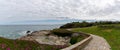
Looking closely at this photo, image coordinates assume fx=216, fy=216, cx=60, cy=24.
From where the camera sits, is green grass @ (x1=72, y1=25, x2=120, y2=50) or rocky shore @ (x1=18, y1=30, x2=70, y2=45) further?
rocky shore @ (x1=18, y1=30, x2=70, y2=45)

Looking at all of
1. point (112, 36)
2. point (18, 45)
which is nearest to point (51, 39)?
point (112, 36)

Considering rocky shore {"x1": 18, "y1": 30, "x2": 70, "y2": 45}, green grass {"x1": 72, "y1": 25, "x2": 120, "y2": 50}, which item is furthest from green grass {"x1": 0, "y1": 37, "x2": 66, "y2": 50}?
rocky shore {"x1": 18, "y1": 30, "x2": 70, "y2": 45}

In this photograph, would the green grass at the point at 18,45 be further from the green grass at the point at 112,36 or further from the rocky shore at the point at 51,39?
the rocky shore at the point at 51,39

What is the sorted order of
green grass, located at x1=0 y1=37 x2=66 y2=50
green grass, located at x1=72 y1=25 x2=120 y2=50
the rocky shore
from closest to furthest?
green grass, located at x1=0 y1=37 x2=66 y2=50, green grass, located at x1=72 y1=25 x2=120 y2=50, the rocky shore

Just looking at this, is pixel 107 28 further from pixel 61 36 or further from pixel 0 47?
pixel 0 47

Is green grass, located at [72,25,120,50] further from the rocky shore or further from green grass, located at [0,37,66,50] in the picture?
green grass, located at [0,37,66,50]

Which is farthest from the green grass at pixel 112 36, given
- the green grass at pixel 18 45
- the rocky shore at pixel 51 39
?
the green grass at pixel 18 45

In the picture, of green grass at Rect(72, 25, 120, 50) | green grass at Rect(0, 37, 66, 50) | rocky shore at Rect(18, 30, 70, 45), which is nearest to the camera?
green grass at Rect(0, 37, 66, 50)

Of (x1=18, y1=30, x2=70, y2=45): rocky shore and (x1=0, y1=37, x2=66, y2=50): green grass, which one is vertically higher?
(x1=0, y1=37, x2=66, y2=50): green grass

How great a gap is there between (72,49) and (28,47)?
8.40ft

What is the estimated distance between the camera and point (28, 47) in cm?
1226

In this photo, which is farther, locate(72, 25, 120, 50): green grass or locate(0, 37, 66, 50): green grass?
locate(72, 25, 120, 50): green grass

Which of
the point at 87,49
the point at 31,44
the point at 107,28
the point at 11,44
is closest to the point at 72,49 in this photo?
the point at 31,44

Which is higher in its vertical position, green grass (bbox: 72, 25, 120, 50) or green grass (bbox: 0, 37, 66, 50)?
green grass (bbox: 0, 37, 66, 50)
